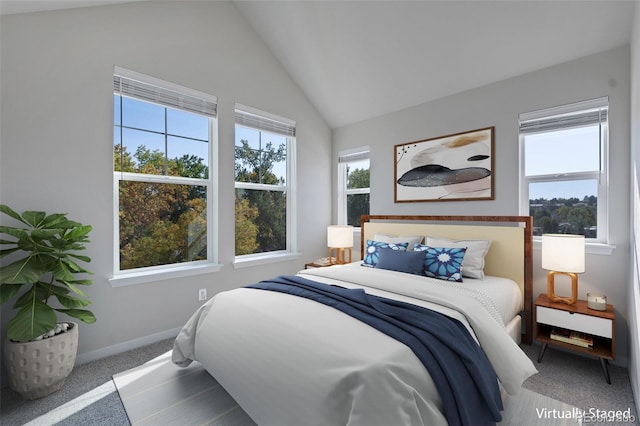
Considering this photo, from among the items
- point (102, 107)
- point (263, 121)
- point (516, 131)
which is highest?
point (263, 121)

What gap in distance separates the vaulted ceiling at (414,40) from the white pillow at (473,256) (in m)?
1.57

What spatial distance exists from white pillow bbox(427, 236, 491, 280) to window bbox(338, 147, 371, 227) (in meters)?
1.50

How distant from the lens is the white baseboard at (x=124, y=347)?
2.38 m

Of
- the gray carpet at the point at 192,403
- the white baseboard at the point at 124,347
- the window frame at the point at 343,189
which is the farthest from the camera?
the window frame at the point at 343,189

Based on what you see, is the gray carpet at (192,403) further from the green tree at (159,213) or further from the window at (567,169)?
the window at (567,169)

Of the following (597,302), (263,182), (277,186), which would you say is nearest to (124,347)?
(263,182)

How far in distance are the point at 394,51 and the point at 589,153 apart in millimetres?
1924

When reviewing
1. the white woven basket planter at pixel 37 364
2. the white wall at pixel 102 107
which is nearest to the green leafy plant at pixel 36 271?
the white woven basket planter at pixel 37 364

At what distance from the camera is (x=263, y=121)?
3.62 meters

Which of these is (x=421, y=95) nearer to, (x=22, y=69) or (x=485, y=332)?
(x=485, y=332)

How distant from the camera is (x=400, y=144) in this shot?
3.63m

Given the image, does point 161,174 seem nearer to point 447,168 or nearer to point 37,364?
point 37,364

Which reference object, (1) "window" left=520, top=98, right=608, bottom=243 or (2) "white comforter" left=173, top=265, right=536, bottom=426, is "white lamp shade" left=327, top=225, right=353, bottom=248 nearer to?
(2) "white comforter" left=173, top=265, right=536, bottom=426

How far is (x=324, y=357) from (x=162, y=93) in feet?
8.94
